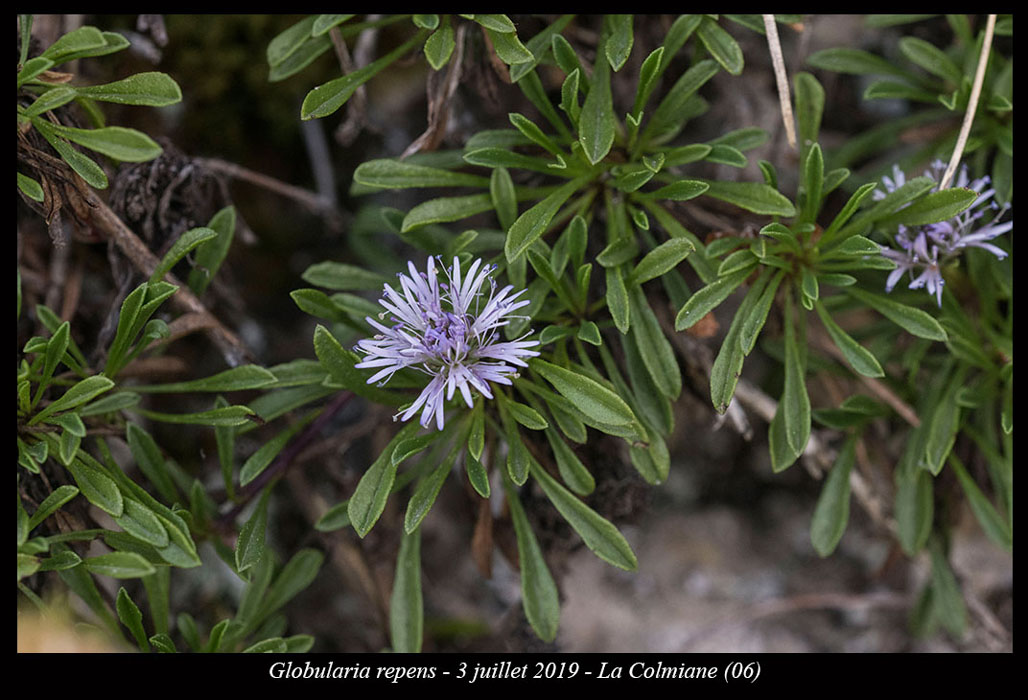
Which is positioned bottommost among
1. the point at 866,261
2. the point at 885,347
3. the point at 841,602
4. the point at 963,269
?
the point at 841,602

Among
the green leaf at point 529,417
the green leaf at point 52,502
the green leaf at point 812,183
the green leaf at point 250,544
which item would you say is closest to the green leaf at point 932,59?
the green leaf at point 812,183

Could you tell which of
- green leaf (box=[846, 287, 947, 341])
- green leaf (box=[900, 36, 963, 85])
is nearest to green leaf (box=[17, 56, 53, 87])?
green leaf (box=[846, 287, 947, 341])

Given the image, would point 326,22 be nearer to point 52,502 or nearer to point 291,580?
point 52,502

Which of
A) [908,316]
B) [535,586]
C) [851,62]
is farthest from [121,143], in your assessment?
[851,62]
